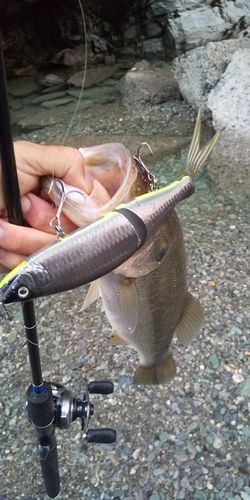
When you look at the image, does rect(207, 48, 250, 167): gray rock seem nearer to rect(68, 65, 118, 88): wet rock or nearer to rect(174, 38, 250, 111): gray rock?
rect(174, 38, 250, 111): gray rock

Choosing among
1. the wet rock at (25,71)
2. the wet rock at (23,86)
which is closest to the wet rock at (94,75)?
the wet rock at (23,86)

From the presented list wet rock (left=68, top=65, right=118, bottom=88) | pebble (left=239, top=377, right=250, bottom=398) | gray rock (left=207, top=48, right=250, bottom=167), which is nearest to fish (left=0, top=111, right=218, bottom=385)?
pebble (left=239, top=377, right=250, bottom=398)

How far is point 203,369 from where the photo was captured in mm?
2744

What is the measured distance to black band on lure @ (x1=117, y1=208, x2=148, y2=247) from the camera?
39.9 inches

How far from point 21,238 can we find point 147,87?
5271mm

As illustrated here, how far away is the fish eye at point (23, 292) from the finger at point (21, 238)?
0.34 meters

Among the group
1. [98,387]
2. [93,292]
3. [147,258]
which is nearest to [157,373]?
[98,387]

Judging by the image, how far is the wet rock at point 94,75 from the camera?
695 cm

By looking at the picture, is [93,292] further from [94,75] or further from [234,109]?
[94,75]

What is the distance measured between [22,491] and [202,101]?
165 inches

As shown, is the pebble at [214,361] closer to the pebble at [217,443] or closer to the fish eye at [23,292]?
the pebble at [217,443]

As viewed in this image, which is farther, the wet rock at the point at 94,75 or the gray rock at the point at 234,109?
the wet rock at the point at 94,75

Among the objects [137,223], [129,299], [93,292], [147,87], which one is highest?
[137,223]

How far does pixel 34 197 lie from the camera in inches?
50.1
